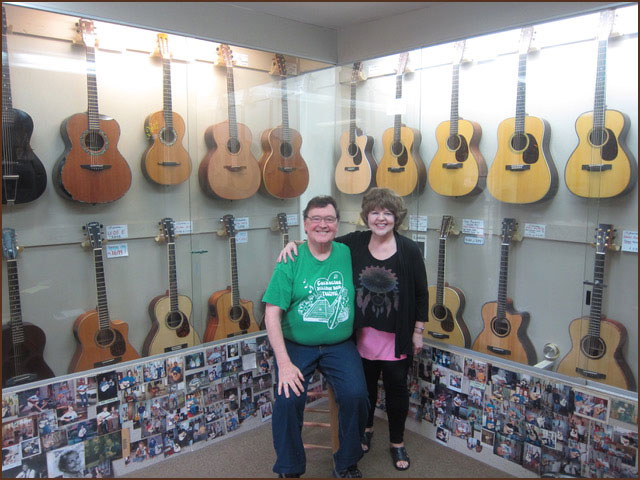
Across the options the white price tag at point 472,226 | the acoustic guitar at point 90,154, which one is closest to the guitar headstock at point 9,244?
the acoustic guitar at point 90,154

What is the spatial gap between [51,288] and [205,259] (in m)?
0.76

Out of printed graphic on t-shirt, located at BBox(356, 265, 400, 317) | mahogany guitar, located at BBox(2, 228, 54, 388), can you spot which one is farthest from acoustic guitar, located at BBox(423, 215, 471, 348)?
mahogany guitar, located at BBox(2, 228, 54, 388)

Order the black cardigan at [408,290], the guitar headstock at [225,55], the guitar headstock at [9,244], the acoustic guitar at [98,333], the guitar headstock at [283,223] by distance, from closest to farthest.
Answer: the guitar headstock at [9,244] < the black cardigan at [408,290] < the acoustic guitar at [98,333] < the guitar headstock at [225,55] < the guitar headstock at [283,223]

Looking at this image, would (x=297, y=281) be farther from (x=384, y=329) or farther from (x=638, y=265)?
(x=638, y=265)

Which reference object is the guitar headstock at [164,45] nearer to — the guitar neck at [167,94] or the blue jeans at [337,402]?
the guitar neck at [167,94]

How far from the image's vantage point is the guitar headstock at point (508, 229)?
101 inches

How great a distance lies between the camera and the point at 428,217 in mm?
2877

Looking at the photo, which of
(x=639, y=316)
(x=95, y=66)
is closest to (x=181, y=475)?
(x=95, y=66)

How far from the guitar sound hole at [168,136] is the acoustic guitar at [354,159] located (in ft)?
3.47

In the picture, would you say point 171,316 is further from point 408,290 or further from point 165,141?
point 408,290

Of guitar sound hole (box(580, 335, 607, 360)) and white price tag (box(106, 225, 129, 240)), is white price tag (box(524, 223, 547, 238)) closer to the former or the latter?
guitar sound hole (box(580, 335, 607, 360))

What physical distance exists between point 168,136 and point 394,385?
66.7 inches

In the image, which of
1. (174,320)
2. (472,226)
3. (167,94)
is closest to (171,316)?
(174,320)

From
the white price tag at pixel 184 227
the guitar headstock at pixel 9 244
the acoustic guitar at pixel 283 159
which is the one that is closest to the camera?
the guitar headstock at pixel 9 244
